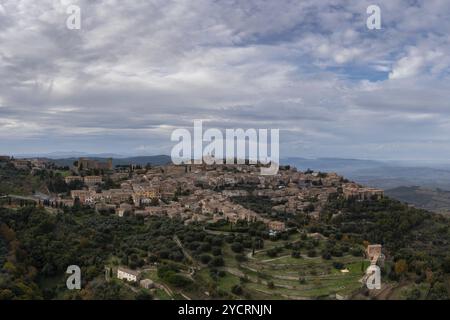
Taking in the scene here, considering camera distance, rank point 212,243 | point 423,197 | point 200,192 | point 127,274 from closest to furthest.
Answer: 1. point 127,274
2. point 212,243
3. point 200,192
4. point 423,197

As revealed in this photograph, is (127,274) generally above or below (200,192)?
below

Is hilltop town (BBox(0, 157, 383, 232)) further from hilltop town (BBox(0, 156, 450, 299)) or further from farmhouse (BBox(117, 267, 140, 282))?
farmhouse (BBox(117, 267, 140, 282))

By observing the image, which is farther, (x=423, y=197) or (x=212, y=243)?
(x=423, y=197)

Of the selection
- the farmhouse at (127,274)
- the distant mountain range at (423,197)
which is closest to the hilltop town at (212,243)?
the farmhouse at (127,274)

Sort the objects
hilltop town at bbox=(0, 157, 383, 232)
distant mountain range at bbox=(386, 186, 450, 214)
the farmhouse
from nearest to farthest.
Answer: the farmhouse
hilltop town at bbox=(0, 157, 383, 232)
distant mountain range at bbox=(386, 186, 450, 214)

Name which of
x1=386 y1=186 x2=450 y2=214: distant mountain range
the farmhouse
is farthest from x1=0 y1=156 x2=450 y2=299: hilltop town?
x1=386 y1=186 x2=450 y2=214: distant mountain range

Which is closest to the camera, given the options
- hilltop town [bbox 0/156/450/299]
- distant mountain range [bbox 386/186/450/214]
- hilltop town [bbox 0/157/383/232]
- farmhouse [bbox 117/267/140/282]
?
hilltop town [bbox 0/156/450/299]

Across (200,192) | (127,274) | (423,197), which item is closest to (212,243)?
(127,274)

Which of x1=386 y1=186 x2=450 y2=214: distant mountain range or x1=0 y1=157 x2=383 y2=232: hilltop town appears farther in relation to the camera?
x1=386 y1=186 x2=450 y2=214: distant mountain range

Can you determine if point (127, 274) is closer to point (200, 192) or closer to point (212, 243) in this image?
point (212, 243)
